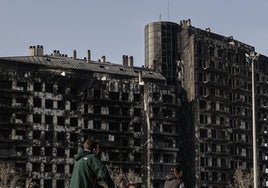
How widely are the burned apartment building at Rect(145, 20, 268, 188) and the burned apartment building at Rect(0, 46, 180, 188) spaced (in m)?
4.57

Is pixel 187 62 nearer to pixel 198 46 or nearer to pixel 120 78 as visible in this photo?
pixel 198 46

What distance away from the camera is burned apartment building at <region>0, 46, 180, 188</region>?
110 m

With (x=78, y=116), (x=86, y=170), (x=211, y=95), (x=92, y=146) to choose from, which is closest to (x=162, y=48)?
(x=211, y=95)

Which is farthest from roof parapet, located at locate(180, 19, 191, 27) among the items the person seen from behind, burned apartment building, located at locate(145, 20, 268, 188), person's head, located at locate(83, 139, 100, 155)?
person's head, located at locate(83, 139, 100, 155)

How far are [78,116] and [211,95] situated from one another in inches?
1174

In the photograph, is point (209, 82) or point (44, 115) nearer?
point (44, 115)

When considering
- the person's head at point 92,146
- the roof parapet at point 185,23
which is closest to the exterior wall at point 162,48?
the roof parapet at point 185,23

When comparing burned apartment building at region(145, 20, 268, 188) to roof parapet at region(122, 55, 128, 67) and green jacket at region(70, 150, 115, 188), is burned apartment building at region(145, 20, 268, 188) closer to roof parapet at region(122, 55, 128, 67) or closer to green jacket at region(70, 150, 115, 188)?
roof parapet at region(122, 55, 128, 67)

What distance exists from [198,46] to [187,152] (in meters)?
21.8

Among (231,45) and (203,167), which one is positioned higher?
(231,45)

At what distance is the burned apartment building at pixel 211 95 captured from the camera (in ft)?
418

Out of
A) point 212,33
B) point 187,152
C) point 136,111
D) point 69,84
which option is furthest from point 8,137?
point 212,33

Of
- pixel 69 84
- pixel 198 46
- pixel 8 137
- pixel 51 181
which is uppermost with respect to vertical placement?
pixel 198 46

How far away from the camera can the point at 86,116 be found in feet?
384
